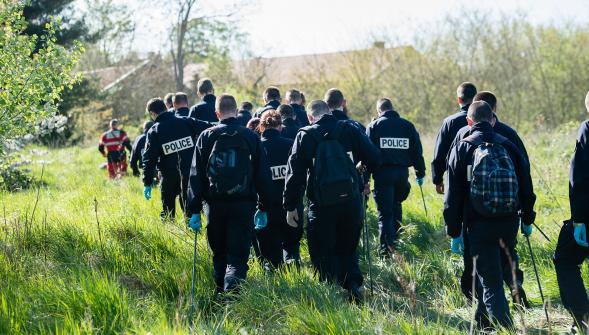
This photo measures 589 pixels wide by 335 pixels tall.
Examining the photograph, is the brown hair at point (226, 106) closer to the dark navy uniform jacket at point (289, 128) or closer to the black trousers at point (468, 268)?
the dark navy uniform jacket at point (289, 128)

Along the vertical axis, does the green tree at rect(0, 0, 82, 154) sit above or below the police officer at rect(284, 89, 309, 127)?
above

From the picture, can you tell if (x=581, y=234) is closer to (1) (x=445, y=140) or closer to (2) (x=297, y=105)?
(1) (x=445, y=140)

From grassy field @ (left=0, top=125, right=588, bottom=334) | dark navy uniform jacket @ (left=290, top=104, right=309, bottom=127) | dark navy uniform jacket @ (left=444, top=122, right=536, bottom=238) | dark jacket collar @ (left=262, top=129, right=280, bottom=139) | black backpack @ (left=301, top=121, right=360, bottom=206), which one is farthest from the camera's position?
dark navy uniform jacket @ (left=290, top=104, right=309, bottom=127)

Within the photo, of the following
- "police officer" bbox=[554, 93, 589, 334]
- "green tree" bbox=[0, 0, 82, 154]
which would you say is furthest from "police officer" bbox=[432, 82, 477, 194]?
"green tree" bbox=[0, 0, 82, 154]

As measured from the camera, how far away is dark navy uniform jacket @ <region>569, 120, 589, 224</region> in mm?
4902

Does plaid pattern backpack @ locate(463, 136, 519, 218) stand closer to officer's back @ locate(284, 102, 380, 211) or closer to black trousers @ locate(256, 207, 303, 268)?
officer's back @ locate(284, 102, 380, 211)

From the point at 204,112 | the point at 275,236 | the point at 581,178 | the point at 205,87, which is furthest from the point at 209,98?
the point at 581,178

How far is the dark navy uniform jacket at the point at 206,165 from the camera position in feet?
20.1

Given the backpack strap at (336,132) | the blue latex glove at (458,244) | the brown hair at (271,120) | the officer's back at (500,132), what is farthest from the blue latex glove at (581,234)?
the brown hair at (271,120)

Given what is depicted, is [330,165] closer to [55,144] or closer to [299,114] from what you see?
[299,114]

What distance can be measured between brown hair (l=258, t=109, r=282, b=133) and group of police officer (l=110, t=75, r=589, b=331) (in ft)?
0.05

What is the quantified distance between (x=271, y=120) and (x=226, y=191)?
4.58ft

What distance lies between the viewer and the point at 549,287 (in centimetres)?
641

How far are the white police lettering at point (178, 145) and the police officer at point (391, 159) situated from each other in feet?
7.95
